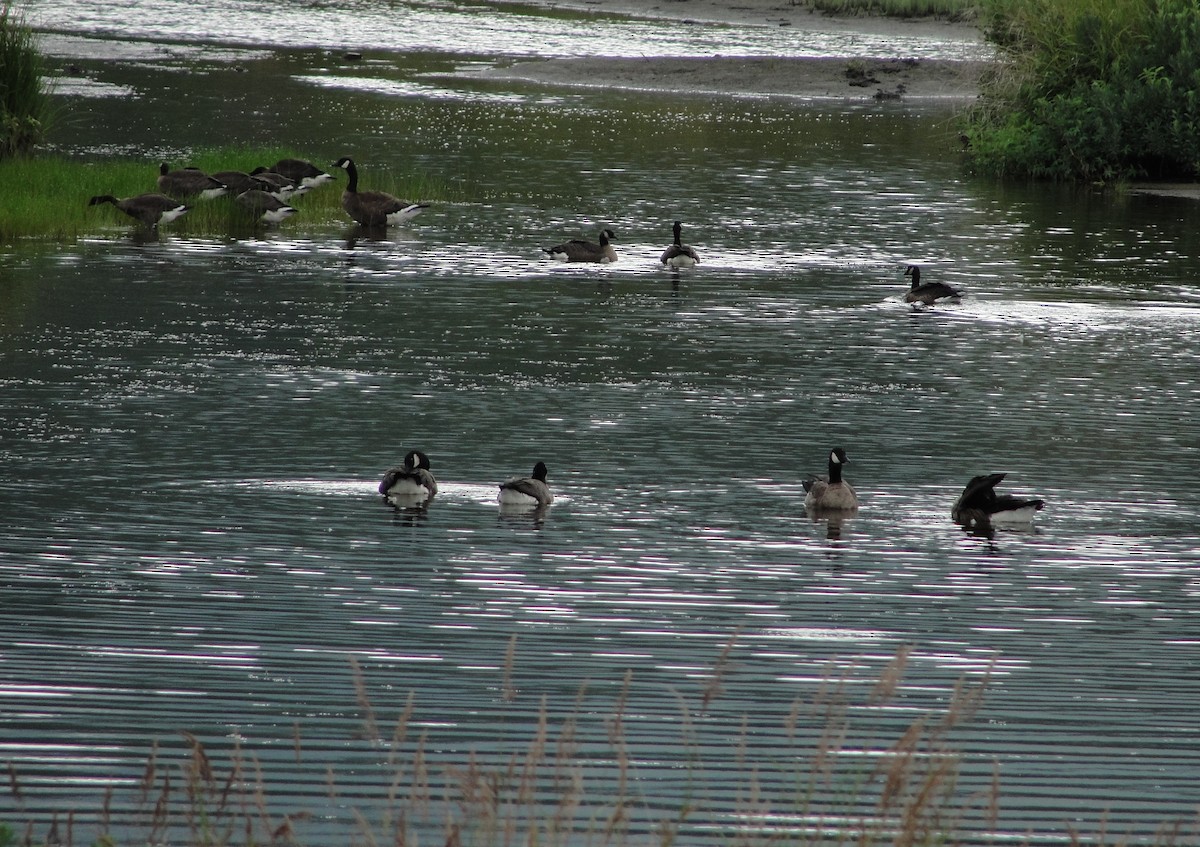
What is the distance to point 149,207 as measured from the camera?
33.2 metres

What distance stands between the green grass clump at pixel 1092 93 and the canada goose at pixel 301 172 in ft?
60.9

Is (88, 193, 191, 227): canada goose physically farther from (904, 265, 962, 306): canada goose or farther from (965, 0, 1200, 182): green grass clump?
(965, 0, 1200, 182): green grass clump

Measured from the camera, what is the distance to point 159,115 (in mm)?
51031

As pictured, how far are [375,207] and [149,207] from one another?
174 inches

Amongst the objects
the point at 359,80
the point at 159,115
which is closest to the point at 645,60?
the point at 359,80

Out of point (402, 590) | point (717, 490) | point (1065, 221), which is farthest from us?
point (1065, 221)

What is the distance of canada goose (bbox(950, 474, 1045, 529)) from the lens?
15.7 metres

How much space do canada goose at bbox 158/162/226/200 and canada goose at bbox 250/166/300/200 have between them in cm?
84

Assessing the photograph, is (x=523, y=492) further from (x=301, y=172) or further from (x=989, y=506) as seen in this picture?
(x=301, y=172)

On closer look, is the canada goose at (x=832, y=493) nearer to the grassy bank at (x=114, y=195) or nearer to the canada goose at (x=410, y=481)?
the canada goose at (x=410, y=481)

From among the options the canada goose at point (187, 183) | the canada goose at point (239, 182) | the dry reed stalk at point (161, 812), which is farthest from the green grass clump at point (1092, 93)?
the dry reed stalk at point (161, 812)

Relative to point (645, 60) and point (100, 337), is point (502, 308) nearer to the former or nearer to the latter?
point (100, 337)

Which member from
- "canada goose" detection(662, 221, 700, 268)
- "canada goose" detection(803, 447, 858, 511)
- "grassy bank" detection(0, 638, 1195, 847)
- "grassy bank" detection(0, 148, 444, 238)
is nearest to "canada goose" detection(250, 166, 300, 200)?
"grassy bank" detection(0, 148, 444, 238)

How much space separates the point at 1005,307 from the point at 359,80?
134 feet
